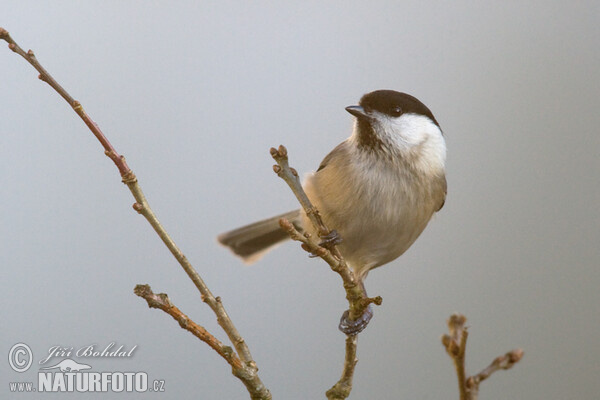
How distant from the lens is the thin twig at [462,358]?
1.67 feet

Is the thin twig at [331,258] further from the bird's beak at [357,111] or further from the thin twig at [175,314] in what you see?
the bird's beak at [357,111]

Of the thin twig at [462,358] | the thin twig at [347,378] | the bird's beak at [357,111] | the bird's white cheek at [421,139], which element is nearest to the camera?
the thin twig at [462,358]

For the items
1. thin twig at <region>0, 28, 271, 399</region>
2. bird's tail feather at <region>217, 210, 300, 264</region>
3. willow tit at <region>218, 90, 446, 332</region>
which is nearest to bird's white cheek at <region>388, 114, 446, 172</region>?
willow tit at <region>218, 90, 446, 332</region>

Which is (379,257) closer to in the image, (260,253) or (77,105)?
(260,253)

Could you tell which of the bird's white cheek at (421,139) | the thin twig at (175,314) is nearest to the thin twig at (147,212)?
the thin twig at (175,314)

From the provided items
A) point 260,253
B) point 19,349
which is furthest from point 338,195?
point 19,349

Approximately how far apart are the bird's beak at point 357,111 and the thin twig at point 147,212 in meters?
0.42

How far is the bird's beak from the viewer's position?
993 mm

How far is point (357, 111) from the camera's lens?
1012 mm

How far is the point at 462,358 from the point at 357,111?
22.6 inches

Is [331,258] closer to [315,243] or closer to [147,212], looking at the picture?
[315,243]

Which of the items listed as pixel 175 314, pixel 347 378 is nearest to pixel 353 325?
pixel 347 378

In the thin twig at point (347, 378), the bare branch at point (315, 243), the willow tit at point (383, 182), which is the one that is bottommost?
the thin twig at point (347, 378)

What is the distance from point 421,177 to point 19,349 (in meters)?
0.81
